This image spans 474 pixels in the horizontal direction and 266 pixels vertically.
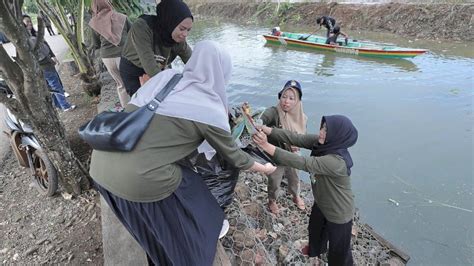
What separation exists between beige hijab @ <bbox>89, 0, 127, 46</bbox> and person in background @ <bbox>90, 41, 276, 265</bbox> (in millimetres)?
2381

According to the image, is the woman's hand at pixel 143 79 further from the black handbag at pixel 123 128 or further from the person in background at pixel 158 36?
the black handbag at pixel 123 128

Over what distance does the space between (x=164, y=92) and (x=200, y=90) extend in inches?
6.9

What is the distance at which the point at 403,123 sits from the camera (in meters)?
7.00

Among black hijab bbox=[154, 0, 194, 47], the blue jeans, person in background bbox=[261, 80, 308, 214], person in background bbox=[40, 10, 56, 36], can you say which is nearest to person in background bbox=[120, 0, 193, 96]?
black hijab bbox=[154, 0, 194, 47]

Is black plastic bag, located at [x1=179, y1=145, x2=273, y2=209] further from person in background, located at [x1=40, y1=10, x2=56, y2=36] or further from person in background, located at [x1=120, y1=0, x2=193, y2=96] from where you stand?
person in background, located at [x1=40, y1=10, x2=56, y2=36]

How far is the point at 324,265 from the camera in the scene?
317cm

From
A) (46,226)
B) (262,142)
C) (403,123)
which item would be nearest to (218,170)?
(262,142)

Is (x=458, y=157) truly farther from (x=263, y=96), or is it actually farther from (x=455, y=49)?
(x=455, y=49)

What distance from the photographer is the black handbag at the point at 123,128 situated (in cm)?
146

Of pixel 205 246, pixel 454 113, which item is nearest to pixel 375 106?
pixel 454 113

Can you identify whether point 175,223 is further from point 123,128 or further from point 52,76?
point 52,76

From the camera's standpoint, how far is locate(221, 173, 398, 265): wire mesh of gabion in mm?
2477

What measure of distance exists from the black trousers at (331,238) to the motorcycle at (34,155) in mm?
2350

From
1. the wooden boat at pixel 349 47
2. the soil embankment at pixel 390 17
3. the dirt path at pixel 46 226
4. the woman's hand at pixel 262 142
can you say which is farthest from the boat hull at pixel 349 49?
the dirt path at pixel 46 226
